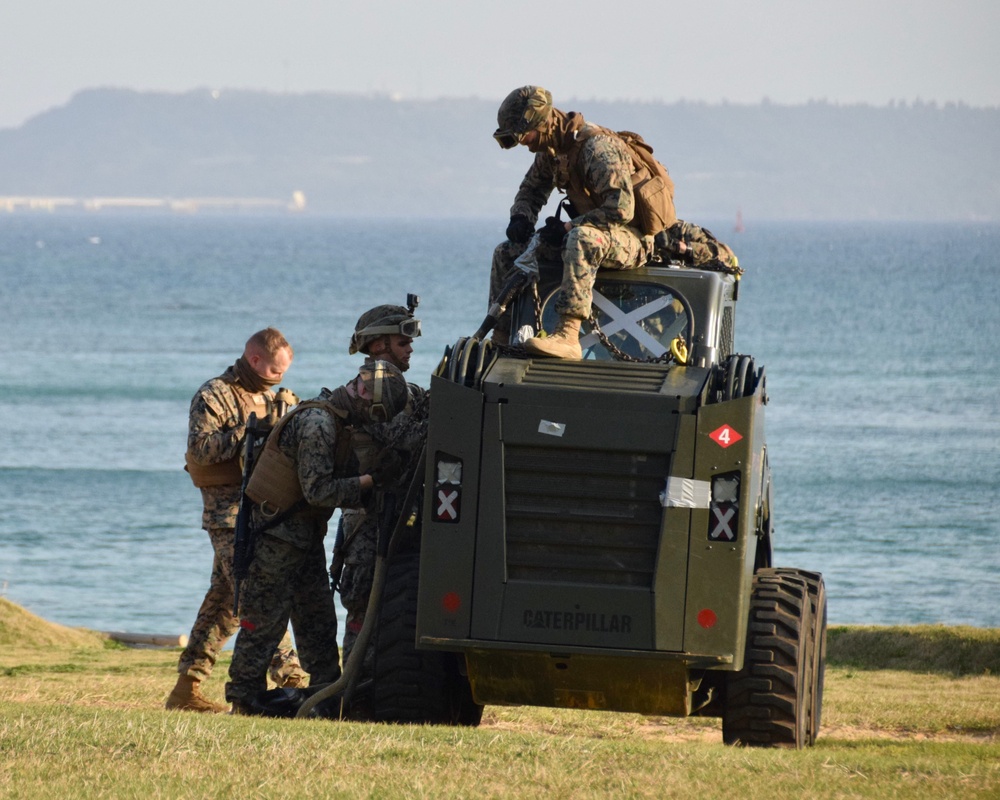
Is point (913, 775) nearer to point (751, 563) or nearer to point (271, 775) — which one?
point (751, 563)

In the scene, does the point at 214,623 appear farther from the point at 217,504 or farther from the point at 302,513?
the point at 302,513

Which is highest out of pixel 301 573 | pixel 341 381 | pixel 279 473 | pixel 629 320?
pixel 629 320

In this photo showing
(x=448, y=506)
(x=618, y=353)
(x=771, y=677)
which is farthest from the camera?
(x=618, y=353)

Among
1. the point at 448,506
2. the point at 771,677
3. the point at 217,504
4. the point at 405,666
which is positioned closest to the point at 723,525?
the point at 771,677

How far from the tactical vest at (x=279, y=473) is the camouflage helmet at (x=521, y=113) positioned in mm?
1677

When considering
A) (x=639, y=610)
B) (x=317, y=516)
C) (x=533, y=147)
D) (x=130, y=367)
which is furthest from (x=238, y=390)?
(x=130, y=367)

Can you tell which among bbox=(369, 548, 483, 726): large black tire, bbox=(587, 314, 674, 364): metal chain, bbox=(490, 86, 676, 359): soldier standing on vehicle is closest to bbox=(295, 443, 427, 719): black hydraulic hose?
bbox=(369, 548, 483, 726): large black tire

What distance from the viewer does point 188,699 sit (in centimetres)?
973

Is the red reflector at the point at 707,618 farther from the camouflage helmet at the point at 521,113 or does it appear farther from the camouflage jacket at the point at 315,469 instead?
the camouflage helmet at the point at 521,113

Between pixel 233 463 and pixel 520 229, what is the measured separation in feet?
7.17

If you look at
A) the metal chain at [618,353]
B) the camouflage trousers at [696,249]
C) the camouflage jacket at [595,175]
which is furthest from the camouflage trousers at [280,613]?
the camouflage trousers at [696,249]

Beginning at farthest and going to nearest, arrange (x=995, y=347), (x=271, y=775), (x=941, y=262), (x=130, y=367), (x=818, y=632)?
(x=941, y=262), (x=995, y=347), (x=130, y=367), (x=818, y=632), (x=271, y=775)

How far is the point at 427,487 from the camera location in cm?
748

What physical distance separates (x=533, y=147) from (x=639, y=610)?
8.96 ft
